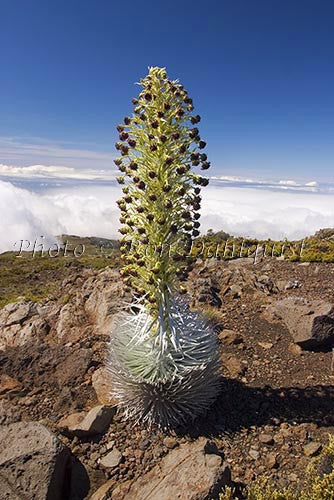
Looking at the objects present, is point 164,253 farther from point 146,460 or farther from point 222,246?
point 222,246

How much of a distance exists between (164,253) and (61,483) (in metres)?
2.54

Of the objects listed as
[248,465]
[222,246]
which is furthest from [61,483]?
[222,246]

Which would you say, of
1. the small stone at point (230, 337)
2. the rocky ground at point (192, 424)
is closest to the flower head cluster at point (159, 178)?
the rocky ground at point (192, 424)

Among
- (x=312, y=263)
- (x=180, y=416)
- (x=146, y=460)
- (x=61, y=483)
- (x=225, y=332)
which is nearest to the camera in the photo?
(x=61, y=483)

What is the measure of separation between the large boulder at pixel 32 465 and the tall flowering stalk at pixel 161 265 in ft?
3.29

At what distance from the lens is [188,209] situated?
452 cm

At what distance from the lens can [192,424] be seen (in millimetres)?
5027

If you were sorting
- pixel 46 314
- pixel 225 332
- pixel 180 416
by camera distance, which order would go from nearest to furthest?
pixel 180 416 → pixel 225 332 → pixel 46 314

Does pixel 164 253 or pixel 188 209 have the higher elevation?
pixel 188 209

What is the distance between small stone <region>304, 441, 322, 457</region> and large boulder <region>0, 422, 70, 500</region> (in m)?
2.56

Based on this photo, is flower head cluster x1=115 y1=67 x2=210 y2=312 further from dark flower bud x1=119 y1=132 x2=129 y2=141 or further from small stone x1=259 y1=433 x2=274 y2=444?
small stone x1=259 y1=433 x2=274 y2=444

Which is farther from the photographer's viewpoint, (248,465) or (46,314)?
(46,314)

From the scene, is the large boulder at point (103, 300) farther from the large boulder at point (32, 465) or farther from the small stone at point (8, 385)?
the large boulder at point (32, 465)

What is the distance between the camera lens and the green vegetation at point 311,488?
3.66 meters
